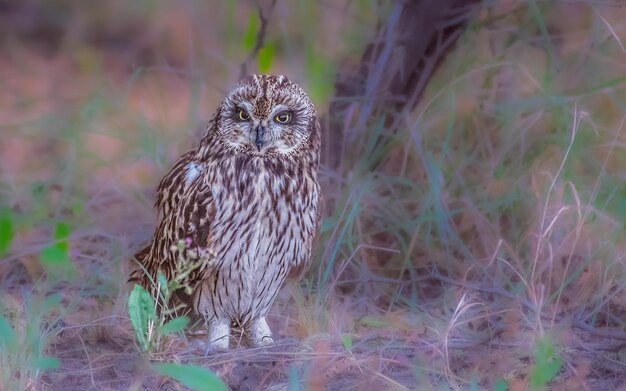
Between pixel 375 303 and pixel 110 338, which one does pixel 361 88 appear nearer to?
pixel 375 303

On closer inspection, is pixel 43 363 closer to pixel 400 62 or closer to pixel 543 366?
pixel 543 366

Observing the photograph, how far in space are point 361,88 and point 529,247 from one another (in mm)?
1038

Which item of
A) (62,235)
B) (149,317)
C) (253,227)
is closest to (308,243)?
(253,227)

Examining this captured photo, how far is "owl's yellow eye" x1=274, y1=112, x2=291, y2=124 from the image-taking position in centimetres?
358

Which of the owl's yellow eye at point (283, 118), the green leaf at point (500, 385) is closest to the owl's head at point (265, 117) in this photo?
the owl's yellow eye at point (283, 118)

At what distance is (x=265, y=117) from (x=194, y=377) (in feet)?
3.16

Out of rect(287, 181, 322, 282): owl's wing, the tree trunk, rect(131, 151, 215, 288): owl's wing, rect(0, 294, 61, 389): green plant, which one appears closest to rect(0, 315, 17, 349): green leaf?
rect(0, 294, 61, 389): green plant

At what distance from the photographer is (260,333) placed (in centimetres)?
386

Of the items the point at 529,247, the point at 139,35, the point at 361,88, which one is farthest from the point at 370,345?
the point at 139,35

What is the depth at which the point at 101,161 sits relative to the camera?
4.94m

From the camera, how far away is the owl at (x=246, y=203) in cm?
359

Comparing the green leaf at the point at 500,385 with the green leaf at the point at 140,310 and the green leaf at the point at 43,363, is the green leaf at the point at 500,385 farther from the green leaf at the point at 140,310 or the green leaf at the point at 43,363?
the green leaf at the point at 43,363

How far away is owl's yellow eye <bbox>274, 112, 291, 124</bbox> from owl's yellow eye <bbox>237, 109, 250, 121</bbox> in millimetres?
90

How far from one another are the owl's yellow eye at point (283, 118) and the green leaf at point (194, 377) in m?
0.97
